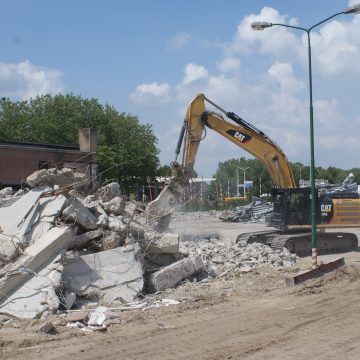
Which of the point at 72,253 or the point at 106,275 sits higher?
the point at 72,253

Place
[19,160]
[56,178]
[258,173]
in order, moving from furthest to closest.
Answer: [258,173] → [19,160] → [56,178]

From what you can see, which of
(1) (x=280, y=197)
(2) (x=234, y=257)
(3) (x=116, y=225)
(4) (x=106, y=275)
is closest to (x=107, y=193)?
(3) (x=116, y=225)

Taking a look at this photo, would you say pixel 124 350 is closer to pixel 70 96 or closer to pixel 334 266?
pixel 334 266

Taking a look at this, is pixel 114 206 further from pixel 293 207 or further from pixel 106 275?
pixel 293 207

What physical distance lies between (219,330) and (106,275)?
11.6 ft

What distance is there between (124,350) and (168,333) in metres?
1.25

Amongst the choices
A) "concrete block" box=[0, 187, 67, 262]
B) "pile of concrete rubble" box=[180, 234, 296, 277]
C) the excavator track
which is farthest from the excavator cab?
"concrete block" box=[0, 187, 67, 262]

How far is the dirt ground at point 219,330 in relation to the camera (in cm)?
839

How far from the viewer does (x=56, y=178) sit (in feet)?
48.0

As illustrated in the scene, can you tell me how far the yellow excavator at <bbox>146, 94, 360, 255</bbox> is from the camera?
20953 millimetres

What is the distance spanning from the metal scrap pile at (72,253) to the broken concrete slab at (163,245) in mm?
25

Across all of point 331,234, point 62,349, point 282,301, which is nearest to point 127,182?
point 331,234

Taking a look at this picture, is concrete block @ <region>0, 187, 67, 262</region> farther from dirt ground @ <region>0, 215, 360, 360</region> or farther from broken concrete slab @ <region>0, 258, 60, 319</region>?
dirt ground @ <region>0, 215, 360, 360</region>

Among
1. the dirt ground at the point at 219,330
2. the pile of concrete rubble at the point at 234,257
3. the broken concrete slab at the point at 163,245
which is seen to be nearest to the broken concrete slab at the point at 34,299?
the dirt ground at the point at 219,330
